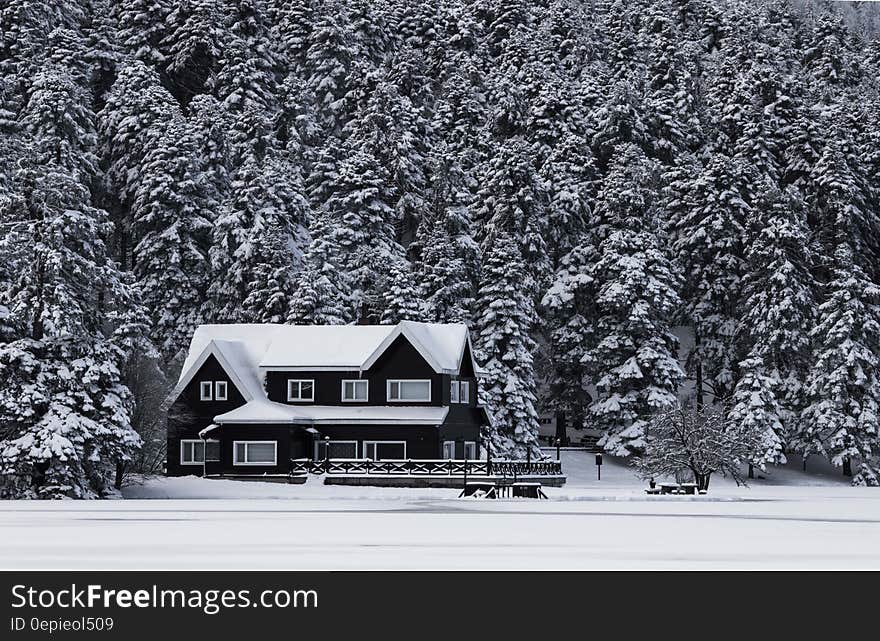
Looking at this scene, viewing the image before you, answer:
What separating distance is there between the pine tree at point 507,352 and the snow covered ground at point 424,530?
13653 millimetres

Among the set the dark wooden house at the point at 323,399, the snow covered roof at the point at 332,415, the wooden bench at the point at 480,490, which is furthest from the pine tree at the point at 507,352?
the wooden bench at the point at 480,490

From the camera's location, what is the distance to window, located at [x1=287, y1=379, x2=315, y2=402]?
2773 inches

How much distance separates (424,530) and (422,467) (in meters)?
26.7

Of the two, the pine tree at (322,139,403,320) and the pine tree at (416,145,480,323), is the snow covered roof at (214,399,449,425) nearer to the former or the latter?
the pine tree at (416,145,480,323)

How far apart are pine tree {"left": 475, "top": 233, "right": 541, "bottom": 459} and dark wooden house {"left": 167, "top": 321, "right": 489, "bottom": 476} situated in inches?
136

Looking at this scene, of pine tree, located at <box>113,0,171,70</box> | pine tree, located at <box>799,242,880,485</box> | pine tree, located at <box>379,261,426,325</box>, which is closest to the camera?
pine tree, located at <box>379,261,426,325</box>

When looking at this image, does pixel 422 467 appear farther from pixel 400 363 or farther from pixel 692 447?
pixel 692 447

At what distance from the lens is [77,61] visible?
99250 mm

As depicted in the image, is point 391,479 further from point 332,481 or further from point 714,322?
point 714,322

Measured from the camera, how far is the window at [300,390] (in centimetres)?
7044

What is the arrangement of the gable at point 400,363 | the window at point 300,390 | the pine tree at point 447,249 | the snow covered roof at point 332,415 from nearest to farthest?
the snow covered roof at point 332,415, the gable at point 400,363, the window at point 300,390, the pine tree at point 447,249

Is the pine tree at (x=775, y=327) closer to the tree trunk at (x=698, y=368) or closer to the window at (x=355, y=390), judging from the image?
the tree trunk at (x=698, y=368)

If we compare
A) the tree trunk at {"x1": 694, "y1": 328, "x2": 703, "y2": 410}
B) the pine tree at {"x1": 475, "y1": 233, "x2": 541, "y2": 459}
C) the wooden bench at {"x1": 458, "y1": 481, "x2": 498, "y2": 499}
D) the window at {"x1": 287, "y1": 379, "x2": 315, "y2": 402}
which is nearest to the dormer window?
the pine tree at {"x1": 475, "y1": 233, "x2": 541, "y2": 459}
